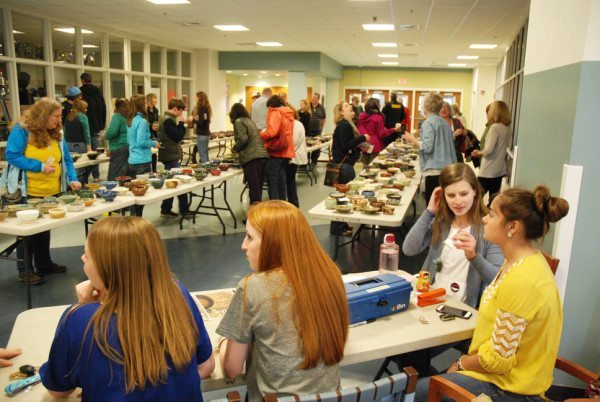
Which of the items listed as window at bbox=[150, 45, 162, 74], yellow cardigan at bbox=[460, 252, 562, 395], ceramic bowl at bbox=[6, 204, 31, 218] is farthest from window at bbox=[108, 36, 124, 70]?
yellow cardigan at bbox=[460, 252, 562, 395]

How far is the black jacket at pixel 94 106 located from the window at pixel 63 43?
5.10 feet

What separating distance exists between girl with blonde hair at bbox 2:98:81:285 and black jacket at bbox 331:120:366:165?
304 cm

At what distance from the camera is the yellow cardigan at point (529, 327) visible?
5.56 ft

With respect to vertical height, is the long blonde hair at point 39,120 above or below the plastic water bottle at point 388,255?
above

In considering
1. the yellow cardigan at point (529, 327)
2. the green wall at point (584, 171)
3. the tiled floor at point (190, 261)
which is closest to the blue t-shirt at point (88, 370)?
the yellow cardigan at point (529, 327)

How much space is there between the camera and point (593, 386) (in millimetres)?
1885

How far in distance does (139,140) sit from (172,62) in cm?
923

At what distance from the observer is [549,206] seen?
1.82m

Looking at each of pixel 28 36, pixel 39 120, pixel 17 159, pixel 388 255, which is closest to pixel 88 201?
pixel 17 159

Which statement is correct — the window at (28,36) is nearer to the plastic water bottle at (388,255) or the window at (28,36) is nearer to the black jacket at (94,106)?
the black jacket at (94,106)

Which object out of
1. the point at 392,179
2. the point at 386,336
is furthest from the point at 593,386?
the point at 392,179

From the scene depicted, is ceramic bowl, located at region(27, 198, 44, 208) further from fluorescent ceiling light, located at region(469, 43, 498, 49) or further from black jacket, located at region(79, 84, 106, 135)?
fluorescent ceiling light, located at region(469, 43, 498, 49)

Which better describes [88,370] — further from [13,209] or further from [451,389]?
[13,209]

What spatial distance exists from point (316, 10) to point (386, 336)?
6854 millimetres
